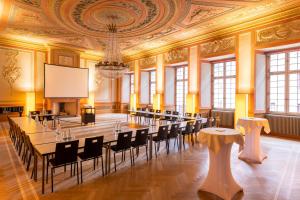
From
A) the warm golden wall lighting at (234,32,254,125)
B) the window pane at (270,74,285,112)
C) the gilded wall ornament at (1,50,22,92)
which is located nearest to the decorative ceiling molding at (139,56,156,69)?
the warm golden wall lighting at (234,32,254,125)

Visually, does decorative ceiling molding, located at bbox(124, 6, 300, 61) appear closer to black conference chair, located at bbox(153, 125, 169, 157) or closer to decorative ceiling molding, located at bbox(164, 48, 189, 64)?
decorative ceiling molding, located at bbox(164, 48, 189, 64)

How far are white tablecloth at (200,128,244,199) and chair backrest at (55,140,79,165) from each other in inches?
88.4

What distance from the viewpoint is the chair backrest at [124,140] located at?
14.5 feet

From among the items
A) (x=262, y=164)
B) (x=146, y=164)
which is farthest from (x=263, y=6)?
(x=146, y=164)

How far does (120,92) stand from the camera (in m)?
16.0

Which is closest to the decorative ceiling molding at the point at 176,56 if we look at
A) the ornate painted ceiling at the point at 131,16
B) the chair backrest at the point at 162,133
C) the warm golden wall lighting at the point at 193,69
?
the warm golden wall lighting at the point at 193,69

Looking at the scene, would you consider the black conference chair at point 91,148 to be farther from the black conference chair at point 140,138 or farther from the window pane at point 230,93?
the window pane at point 230,93

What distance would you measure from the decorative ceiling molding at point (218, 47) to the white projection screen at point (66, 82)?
7.77 metres

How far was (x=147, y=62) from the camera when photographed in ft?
43.4

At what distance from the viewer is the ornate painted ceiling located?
6.16 m

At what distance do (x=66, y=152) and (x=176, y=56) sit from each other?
8.67 meters

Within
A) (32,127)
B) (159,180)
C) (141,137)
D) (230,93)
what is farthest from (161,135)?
(230,93)

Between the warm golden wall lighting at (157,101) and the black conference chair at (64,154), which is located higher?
the warm golden wall lighting at (157,101)

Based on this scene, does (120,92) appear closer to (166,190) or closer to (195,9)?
(195,9)
